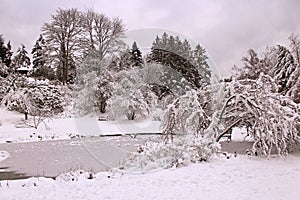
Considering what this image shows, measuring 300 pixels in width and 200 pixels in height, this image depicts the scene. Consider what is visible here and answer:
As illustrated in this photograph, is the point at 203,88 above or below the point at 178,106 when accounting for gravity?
above

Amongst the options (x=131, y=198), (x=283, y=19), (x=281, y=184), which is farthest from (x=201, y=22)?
(x=131, y=198)

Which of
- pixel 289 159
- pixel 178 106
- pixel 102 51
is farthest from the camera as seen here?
pixel 102 51

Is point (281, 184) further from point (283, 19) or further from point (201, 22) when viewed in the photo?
point (201, 22)

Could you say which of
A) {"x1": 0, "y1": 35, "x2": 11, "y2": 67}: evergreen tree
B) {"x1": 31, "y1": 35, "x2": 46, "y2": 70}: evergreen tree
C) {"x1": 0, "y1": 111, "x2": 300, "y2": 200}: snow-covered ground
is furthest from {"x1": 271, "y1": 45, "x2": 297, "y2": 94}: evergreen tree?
{"x1": 0, "y1": 35, "x2": 11, "y2": 67}: evergreen tree

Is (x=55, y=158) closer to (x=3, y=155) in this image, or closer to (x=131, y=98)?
(x=3, y=155)

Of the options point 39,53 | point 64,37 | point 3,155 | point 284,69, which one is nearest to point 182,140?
point 284,69

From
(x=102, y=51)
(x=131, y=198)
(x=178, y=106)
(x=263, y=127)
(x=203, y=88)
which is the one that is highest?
(x=102, y=51)

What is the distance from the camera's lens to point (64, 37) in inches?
908

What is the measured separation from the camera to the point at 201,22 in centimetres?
1080

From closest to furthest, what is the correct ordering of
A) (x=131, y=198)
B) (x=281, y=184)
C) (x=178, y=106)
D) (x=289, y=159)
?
1. (x=131, y=198)
2. (x=281, y=184)
3. (x=289, y=159)
4. (x=178, y=106)

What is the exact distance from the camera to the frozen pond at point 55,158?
24.1 ft

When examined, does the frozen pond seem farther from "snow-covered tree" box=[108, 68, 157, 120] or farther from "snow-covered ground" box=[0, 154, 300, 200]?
"snow-covered tree" box=[108, 68, 157, 120]

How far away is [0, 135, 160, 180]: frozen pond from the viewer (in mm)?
7355

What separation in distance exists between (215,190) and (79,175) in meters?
2.69
